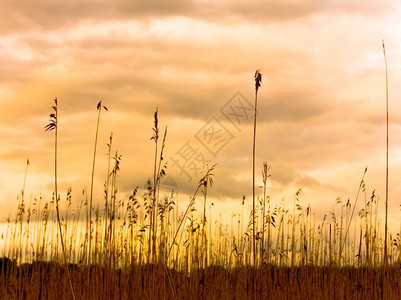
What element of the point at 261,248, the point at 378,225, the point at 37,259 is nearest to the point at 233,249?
the point at 261,248

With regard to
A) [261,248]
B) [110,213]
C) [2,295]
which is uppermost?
[110,213]

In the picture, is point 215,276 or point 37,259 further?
point 37,259

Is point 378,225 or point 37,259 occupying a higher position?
point 378,225

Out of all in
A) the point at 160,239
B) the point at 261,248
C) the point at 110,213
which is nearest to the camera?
the point at 110,213

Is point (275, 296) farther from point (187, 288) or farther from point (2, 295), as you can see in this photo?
point (2, 295)

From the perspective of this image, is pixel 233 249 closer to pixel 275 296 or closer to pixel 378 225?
pixel 275 296

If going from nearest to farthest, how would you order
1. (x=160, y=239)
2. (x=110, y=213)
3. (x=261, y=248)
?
1. (x=110, y=213)
2. (x=160, y=239)
3. (x=261, y=248)

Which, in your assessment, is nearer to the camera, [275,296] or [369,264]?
[275,296]

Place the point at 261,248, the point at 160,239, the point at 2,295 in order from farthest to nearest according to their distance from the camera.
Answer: the point at 2,295
the point at 261,248
the point at 160,239

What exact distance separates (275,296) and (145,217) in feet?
4.63

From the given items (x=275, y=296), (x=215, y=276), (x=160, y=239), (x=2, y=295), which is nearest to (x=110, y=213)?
(x=160, y=239)

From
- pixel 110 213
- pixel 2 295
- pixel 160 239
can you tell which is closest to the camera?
pixel 110 213

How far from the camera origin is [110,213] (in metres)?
3.94

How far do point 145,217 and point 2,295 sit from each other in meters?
1.90
